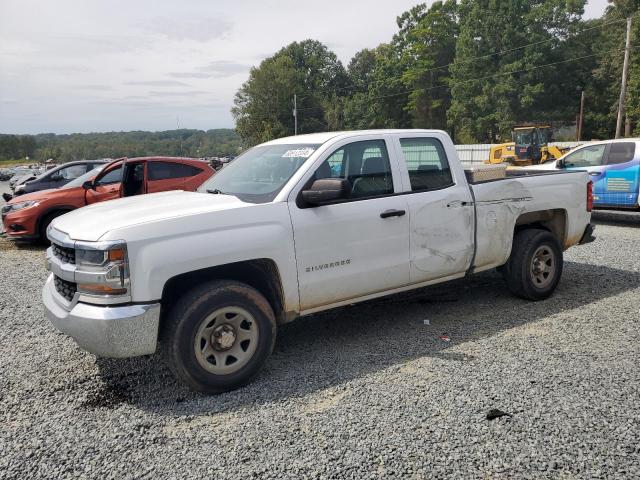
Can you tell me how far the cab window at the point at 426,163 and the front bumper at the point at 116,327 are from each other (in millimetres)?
2595

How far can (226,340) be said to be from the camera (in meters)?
3.94

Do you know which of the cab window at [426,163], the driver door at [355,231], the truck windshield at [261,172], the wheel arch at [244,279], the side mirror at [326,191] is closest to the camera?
the wheel arch at [244,279]

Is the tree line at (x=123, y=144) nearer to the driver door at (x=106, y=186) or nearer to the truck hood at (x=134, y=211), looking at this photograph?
the driver door at (x=106, y=186)

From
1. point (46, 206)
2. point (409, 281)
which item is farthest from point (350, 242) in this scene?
point (46, 206)

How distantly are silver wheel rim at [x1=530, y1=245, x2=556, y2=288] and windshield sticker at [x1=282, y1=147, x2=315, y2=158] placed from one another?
2.85 metres

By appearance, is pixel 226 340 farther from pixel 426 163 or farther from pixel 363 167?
pixel 426 163

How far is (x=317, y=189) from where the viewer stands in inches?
166

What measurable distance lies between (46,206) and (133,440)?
8346 millimetres

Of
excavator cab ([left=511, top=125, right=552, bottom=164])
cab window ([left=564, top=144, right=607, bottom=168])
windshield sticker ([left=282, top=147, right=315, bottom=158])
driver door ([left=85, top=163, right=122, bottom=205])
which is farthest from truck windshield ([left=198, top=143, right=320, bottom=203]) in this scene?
excavator cab ([left=511, top=125, right=552, bottom=164])

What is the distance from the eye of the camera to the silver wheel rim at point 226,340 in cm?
387

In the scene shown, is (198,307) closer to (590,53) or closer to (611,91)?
(611,91)

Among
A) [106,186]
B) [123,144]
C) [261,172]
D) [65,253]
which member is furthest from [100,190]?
[123,144]

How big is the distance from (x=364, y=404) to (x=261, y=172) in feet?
7.19

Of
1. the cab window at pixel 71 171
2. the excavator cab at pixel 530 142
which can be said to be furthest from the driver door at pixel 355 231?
the excavator cab at pixel 530 142
